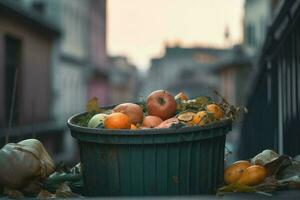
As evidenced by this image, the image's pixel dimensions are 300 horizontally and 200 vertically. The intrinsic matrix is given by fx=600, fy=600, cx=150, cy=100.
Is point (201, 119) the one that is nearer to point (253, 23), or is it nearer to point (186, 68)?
point (253, 23)

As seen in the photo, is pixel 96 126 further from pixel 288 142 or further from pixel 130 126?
pixel 288 142

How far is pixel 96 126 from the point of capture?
3172 millimetres

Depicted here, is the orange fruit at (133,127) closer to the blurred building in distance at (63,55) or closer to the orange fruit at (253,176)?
the orange fruit at (253,176)

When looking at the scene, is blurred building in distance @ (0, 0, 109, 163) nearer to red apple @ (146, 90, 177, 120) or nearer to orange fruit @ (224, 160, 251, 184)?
red apple @ (146, 90, 177, 120)

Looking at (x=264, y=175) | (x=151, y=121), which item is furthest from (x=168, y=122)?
(x=264, y=175)

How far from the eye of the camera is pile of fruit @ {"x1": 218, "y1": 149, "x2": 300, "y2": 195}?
298 cm

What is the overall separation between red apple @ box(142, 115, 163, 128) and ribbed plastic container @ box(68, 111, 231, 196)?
0.33m

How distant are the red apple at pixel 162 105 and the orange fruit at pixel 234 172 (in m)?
0.44

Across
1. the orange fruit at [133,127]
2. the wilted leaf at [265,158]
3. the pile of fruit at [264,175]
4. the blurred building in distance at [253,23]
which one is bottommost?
the pile of fruit at [264,175]

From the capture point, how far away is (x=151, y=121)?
3.25 m

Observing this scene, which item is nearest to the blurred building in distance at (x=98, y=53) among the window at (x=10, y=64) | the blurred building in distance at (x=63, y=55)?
the blurred building in distance at (x=63, y=55)

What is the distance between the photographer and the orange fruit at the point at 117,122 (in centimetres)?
305

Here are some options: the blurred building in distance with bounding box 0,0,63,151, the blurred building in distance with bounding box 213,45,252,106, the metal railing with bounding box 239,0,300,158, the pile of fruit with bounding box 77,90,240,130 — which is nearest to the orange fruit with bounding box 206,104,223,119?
the pile of fruit with bounding box 77,90,240,130

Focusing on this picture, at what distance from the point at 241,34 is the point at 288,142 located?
3586 cm
